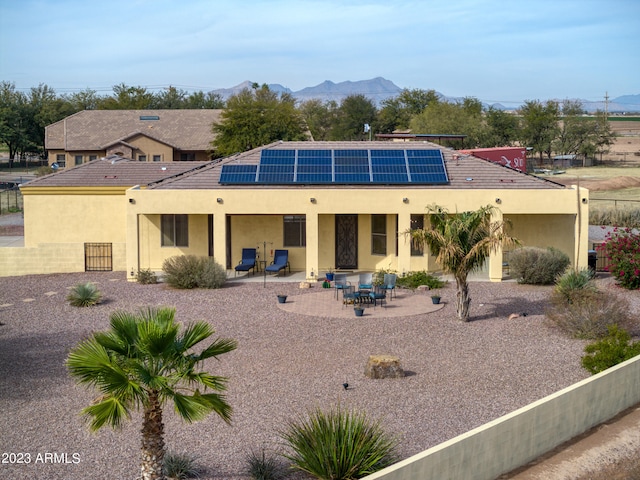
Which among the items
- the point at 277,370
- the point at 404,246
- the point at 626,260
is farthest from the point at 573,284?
the point at 277,370

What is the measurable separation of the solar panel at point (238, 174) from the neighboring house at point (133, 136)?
3237 centimetres

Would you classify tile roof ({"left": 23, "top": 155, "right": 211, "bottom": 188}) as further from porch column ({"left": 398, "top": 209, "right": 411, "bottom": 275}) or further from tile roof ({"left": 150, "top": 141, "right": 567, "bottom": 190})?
porch column ({"left": 398, "top": 209, "right": 411, "bottom": 275})

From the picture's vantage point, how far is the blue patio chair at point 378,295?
969 inches

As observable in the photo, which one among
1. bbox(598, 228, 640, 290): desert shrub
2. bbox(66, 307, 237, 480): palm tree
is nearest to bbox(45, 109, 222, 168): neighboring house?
bbox(598, 228, 640, 290): desert shrub

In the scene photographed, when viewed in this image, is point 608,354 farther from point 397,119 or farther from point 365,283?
point 397,119

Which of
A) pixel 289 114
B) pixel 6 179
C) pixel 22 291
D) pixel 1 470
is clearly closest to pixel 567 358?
pixel 1 470

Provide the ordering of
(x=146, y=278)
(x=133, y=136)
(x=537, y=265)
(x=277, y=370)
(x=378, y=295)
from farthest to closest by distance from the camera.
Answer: (x=133, y=136)
(x=146, y=278)
(x=537, y=265)
(x=378, y=295)
(x=277, y=370)

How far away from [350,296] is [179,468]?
42.7 ft

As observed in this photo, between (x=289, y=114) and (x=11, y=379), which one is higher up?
(x=289, y=114)

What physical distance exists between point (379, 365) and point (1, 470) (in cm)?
755

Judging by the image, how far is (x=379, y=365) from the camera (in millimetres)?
17266

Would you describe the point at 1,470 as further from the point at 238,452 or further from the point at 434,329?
the point at 434,329

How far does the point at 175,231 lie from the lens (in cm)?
3105

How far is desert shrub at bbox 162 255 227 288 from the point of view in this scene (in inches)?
1075
